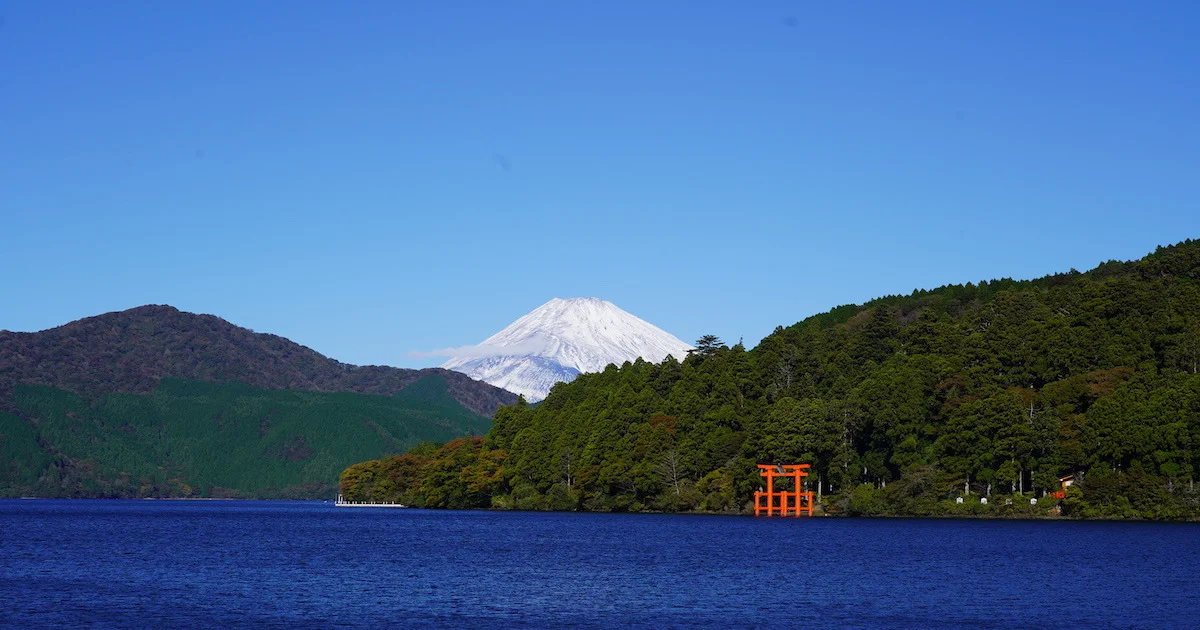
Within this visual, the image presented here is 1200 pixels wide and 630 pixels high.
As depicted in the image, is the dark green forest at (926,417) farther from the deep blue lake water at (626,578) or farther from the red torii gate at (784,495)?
the deep blue lake water at (626,578)

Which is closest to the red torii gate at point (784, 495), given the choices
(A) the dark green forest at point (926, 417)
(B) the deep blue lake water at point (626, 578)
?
(A) the dark green forest at point (926, 417)

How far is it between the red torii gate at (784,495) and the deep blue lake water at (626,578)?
21.2 meters

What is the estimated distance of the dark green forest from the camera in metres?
108

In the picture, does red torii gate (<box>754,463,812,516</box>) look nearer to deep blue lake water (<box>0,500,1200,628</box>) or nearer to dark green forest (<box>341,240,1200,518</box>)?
dark green forest (<box>341,240,1200,518</box>)

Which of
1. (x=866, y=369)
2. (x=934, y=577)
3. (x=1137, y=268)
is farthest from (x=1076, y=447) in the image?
(x=934, y=577)

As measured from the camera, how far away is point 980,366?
407ft

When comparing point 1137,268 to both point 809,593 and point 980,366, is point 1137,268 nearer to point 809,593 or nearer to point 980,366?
point 980,366

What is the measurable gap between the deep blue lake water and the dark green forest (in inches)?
300

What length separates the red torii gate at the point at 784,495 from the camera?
411 ft

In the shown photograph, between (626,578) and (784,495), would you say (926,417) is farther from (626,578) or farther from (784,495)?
(626,578)

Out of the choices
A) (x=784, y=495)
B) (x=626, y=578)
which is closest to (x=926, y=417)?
(x=784, y=495)

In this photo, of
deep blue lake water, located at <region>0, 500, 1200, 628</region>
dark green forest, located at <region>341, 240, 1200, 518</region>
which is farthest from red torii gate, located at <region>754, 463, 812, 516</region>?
deep blue lake water, located at <region>0, 500, 1200, 628</region>

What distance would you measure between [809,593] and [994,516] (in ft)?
203

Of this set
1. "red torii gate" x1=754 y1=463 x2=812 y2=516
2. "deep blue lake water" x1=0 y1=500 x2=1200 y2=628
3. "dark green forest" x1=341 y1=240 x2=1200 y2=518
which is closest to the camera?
"deep blue lake water" x1=0 y1=500 x2=1200 y2=628
